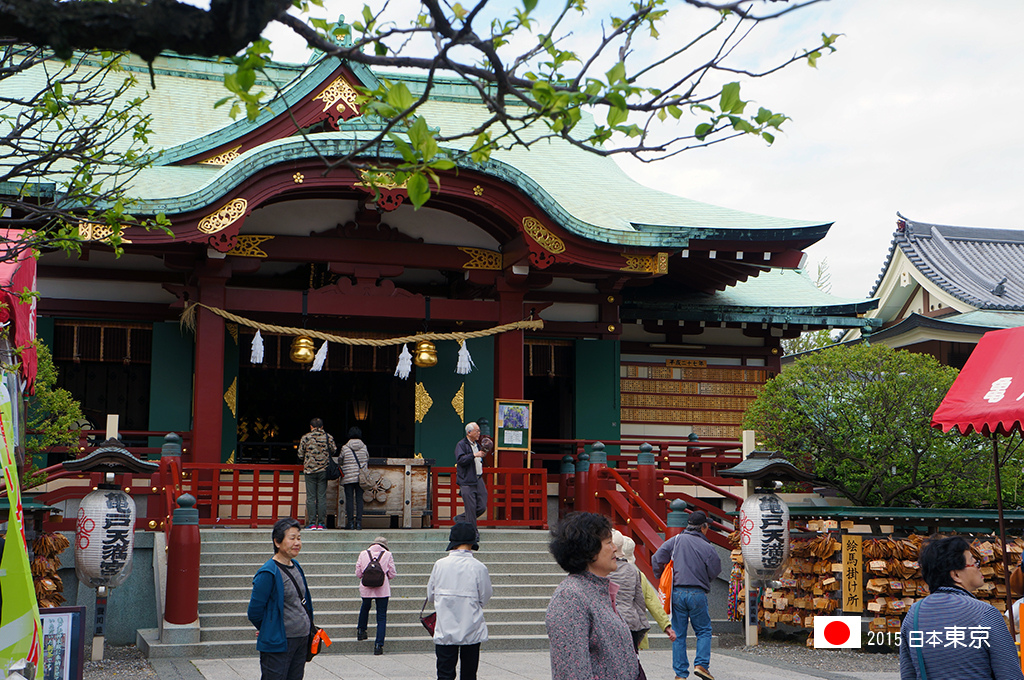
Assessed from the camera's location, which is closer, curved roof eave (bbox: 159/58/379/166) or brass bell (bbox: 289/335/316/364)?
brass bell (bbox: 289/335/316/364)

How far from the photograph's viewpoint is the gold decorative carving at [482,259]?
48.6 feet

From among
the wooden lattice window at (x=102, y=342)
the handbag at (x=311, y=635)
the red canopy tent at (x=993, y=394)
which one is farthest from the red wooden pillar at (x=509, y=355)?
the handbag at (x=311, y=635)

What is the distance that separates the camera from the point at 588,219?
15.4 m

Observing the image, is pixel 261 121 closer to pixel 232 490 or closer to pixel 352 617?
pixel 232 490

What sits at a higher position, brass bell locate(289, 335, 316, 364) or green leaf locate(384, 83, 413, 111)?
green leaf locate(384, 83, 413, 111)

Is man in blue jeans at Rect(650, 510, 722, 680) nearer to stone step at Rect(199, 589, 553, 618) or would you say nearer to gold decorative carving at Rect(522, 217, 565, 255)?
stone step at Rect(199, 589, 553, 618)

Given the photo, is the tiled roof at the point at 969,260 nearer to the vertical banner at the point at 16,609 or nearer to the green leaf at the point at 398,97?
the green leaf at the point at 398,97

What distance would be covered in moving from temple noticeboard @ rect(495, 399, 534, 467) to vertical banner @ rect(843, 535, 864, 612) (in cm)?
466

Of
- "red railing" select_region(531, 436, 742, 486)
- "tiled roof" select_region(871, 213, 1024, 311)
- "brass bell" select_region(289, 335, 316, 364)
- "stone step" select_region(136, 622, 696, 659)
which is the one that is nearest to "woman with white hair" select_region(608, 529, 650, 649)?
"stone step" select_region(136, 622, 696, 659)

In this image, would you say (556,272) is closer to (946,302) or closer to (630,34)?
(630,34)

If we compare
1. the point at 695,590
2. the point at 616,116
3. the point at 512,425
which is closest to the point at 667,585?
the point at 695,590

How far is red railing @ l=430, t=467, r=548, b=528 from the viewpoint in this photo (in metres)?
13.6

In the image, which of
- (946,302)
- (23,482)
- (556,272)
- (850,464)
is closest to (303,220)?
(556,272)

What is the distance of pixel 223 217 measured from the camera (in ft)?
42.1
